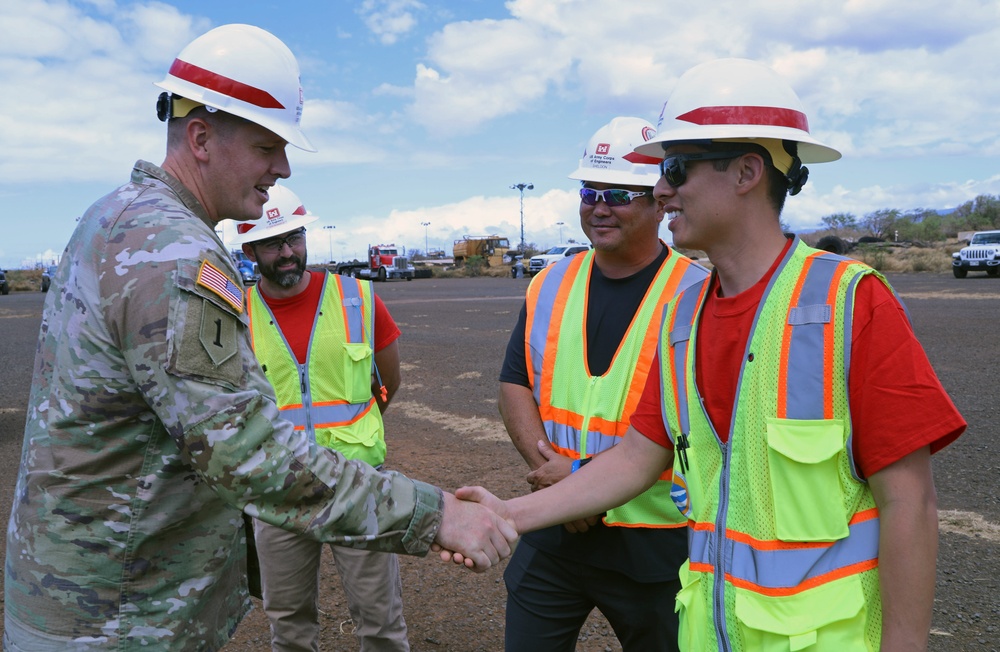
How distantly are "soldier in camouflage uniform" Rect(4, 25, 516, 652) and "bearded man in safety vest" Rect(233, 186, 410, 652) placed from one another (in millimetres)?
1511

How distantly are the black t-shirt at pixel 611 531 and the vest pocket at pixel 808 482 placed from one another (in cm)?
109

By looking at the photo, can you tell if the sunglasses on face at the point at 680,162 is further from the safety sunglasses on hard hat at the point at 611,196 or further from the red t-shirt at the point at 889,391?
the safety sunglasses on hard hat at the point at 611,196

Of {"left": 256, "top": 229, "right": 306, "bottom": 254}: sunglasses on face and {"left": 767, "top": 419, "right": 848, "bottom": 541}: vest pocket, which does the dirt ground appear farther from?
{"left": 767, "top": 419, "right": 848, "bottom": 541}: vest pocket

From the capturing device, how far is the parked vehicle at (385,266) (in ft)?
167

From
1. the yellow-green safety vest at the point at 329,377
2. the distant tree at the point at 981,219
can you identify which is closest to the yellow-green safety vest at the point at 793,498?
the yellow-green safety vest at the point at 329,377

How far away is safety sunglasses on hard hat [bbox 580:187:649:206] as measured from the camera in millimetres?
3596

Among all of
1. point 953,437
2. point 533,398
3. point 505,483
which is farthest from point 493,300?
point 953,437

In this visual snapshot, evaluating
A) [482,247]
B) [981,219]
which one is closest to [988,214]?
[981,219]

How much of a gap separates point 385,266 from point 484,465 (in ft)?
146

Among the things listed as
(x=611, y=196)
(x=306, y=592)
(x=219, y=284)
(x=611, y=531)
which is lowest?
(x=306, y=592)

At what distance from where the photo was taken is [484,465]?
24.7ft

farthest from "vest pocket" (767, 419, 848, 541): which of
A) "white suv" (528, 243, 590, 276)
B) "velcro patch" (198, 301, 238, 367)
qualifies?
"white suv" (528, 243, 590, 276)

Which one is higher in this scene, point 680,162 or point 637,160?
point 637,160

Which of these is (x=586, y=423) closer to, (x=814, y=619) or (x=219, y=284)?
(x=814, y=619)
